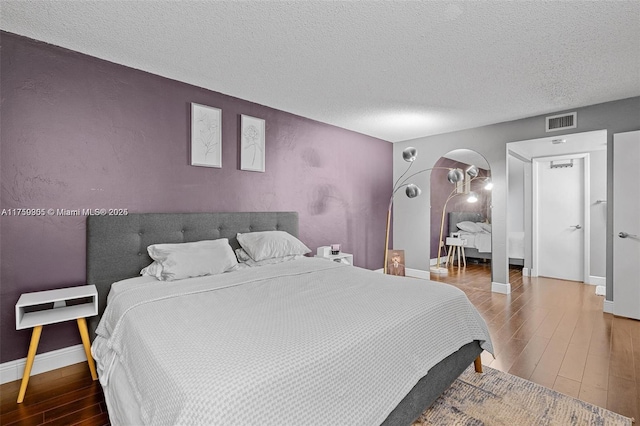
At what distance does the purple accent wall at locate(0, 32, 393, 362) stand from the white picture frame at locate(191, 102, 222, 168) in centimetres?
7

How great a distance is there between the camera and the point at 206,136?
313cm

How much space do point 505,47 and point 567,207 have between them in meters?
3.99

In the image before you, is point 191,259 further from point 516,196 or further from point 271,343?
point 516,196

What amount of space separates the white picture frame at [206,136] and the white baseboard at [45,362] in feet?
6.07

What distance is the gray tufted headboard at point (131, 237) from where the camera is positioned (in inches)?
95.3

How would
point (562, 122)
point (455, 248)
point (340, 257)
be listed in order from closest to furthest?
point (562, 122), point (340, 257), point (455, 248)

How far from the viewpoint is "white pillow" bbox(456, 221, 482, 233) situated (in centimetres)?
479

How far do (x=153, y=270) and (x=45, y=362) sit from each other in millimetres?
965

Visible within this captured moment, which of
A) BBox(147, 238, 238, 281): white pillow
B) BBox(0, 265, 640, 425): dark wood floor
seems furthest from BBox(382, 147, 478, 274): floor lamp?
BBox(147, 238, 238, 281): white pillow

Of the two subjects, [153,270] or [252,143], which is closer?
[153,270]

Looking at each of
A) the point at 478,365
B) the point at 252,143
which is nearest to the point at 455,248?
the point at 478,365

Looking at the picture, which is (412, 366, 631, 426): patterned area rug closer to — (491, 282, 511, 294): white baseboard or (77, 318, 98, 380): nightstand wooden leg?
(77, 318, 98, 380): nightstand wooden leg

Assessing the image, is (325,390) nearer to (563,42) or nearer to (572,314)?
(563,42)

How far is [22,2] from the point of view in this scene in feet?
6.12
